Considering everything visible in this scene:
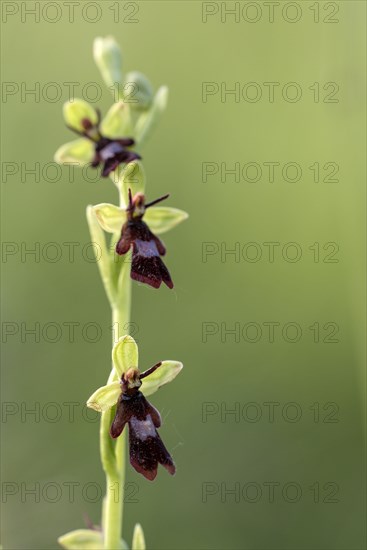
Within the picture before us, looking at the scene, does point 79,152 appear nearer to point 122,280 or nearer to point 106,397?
point 122,280

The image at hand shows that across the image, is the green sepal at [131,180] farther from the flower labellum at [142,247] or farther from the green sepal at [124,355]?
the green sepal at [124,355]

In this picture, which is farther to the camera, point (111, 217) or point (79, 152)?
point (79, 152)

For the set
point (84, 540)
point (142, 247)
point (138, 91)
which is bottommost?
point (84, 540)

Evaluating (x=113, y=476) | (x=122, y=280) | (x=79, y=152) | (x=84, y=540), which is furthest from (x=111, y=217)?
(x=84, y=540)

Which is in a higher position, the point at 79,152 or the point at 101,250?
the point at 79,152

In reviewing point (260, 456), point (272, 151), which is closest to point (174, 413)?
point (260, 456)

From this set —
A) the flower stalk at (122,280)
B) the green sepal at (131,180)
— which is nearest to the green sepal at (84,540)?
the flower stalk at (122,280)
